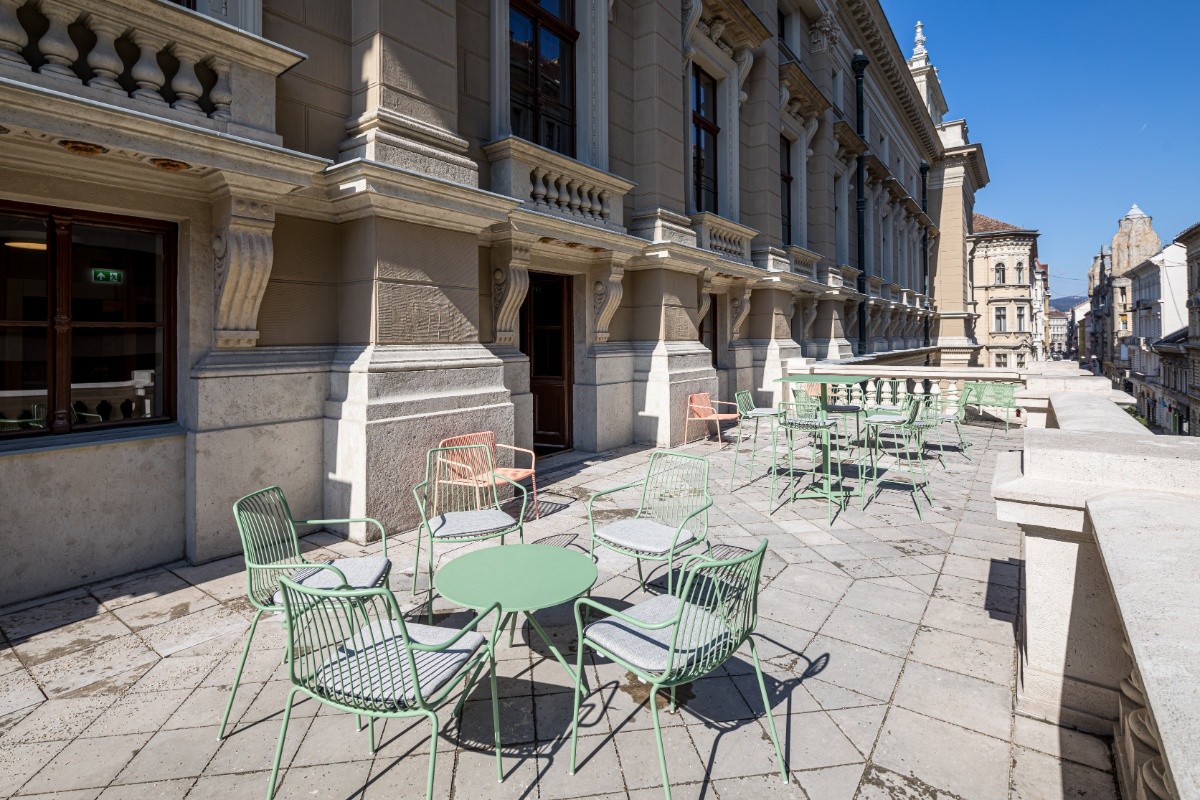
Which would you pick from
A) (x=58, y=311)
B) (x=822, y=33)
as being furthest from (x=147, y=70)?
(x=822, y=33)

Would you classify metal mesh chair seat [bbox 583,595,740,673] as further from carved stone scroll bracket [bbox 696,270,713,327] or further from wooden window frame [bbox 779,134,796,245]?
wooden window frame [bbox 779,134,796,245]

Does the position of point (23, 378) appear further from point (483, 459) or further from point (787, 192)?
point (787, 192)

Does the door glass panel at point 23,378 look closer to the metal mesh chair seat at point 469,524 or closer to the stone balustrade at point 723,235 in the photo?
the metal mesh chair seat at point 469,524

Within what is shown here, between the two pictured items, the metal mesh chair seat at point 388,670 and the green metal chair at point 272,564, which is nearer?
the metal mesh chair seat at point 388,670

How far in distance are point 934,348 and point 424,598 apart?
3311 cm

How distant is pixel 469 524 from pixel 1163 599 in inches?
136

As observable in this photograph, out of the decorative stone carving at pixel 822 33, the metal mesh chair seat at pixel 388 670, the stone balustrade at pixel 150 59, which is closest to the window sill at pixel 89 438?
the stone balustrade at pixel 150 59

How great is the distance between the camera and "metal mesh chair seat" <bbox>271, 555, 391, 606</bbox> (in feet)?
10.1

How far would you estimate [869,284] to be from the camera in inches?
797

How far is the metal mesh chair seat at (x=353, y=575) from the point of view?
3.08 m

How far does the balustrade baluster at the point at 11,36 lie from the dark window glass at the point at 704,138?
30.0 ft

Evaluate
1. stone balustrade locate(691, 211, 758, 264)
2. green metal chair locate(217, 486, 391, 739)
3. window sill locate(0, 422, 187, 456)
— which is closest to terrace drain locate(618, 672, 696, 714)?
green metal chair locate(217, 486, 391, 739)

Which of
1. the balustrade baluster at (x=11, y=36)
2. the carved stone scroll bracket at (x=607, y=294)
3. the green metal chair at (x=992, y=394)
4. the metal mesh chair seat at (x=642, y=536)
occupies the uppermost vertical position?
the balustrade baluster at (x=11, y=36)

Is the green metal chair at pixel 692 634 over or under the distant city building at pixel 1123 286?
under
